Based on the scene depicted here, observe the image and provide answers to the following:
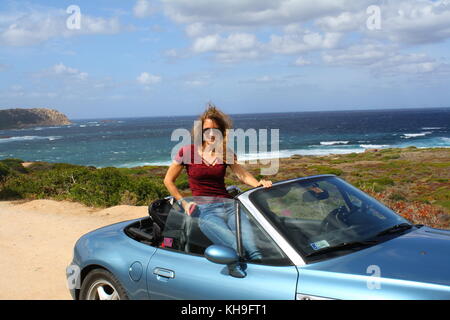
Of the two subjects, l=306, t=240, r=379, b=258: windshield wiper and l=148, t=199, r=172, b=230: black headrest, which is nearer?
l=306, t=240, r=379, b=258: windshield wiper

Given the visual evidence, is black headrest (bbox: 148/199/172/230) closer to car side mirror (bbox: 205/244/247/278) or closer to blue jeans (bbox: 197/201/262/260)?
blue jeans (bbox: 197/201/262/260)

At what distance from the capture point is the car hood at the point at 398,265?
8.27 feet

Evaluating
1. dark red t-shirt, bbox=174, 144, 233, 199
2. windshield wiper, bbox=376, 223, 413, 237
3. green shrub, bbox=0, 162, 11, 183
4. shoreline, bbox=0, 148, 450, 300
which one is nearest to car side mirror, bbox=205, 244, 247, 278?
windshield wiper, bbox=376, 223, 413, 237

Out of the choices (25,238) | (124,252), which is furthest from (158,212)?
(25,238)

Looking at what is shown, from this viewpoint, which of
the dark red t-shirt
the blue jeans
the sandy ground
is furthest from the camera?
the sandy ground

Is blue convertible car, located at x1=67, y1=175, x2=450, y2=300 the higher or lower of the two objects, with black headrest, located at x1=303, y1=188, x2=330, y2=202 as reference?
lower

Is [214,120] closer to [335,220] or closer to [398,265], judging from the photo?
[335,220]

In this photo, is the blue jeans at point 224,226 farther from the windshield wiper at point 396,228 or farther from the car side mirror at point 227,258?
the windshield wiper at point 396,228

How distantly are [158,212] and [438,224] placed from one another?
641 cm

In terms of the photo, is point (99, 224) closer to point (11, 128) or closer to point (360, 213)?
point (360, 213)

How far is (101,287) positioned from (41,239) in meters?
4.82

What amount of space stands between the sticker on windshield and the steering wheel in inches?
7.3

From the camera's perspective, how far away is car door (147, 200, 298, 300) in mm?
2857

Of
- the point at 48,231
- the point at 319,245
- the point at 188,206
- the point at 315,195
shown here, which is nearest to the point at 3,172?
the point at 48,231
